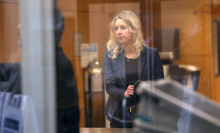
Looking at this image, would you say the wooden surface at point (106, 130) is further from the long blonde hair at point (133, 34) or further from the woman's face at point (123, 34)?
the woman's face at point (123, 34)

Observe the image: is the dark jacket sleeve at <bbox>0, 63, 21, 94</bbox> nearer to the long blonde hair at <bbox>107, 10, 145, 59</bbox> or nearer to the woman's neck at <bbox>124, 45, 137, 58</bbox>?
the long blonde hair at <bbox>107, 10, 145, 59</bbox>

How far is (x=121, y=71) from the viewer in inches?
96.6

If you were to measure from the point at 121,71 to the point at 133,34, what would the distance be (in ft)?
1.03

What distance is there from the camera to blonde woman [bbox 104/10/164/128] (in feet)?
7.87

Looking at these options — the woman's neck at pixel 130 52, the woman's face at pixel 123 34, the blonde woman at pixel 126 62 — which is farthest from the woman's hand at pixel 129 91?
the woman's face at pixel 123 34

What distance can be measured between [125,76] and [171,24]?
68cm

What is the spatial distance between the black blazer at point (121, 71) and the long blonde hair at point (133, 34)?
42 millimetres

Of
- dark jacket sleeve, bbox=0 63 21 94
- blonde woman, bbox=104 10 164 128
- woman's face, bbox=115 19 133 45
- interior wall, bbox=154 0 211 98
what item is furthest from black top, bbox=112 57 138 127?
dark jacket sleeve, bbox=0 63 21 94

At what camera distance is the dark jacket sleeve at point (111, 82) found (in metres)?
2.44

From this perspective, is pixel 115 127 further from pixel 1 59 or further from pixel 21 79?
pixel 1 59

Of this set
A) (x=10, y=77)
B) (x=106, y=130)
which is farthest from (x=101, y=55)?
(x=10, y=77)

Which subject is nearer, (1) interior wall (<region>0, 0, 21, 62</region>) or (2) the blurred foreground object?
(2) the blurred foreground object

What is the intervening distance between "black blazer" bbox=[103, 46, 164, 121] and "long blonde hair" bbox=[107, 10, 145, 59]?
0.04 metres

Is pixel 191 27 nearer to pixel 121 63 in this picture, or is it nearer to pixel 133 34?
pixel 133 34
